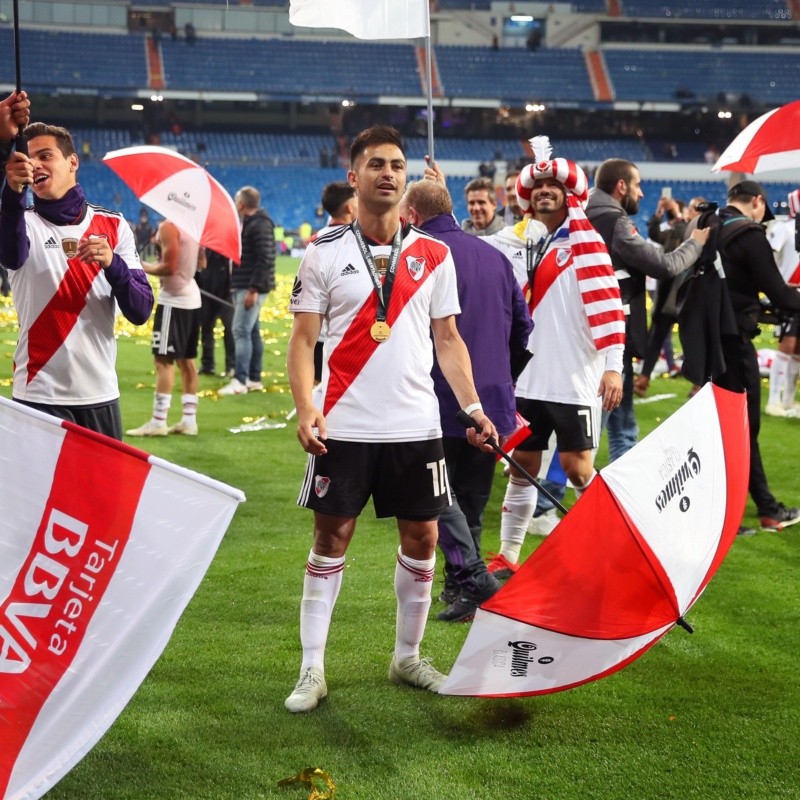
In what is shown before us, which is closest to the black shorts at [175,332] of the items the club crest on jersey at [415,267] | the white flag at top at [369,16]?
the white flag at top at [369,16]

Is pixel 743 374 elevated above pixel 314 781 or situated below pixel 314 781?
above

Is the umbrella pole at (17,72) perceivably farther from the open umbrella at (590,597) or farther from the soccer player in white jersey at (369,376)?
the open umbrella at (590,597)

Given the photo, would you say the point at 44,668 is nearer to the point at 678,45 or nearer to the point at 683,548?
the point at 683,548

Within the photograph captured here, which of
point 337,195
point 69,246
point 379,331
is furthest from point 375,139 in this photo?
point 337,195

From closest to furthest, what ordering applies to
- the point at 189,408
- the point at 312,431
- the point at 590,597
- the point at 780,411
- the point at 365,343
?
the point at 590,597 < the point at 312,431 < the point at 365,343 < the point at 189,408 < the point at 780,411

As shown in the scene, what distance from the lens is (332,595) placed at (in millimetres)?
4137

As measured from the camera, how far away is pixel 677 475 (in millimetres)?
3844

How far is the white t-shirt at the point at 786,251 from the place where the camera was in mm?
10828

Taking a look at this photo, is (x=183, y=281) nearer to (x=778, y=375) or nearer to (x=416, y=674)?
(x=778, y=375)

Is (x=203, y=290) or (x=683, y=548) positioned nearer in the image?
(x=683, y=548)

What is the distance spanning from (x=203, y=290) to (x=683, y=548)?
351 inches

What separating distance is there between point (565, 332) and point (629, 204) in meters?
1.28

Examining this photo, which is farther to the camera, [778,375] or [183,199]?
[778,375]

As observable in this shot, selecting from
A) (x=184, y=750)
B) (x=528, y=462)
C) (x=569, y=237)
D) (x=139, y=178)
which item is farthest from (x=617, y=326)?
(x=139, y=178)
